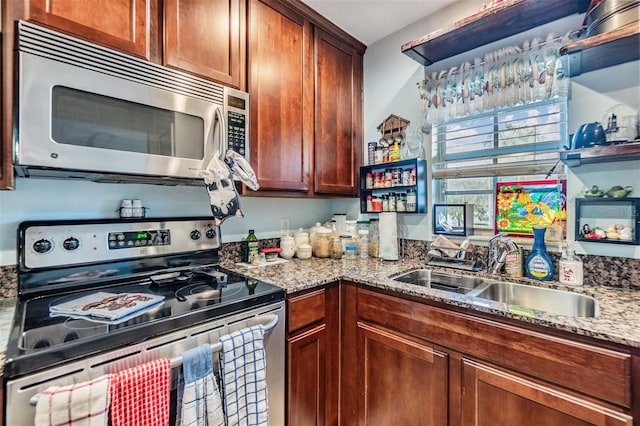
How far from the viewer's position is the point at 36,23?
0.99m

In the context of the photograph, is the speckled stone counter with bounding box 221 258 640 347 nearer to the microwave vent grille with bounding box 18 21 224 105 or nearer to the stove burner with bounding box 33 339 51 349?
the stove burner with bounding box 33 339 51 349

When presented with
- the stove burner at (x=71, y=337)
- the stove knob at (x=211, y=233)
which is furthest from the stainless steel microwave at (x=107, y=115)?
the stove burner at (x=71, y=337)

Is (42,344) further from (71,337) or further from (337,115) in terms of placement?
(337,115)

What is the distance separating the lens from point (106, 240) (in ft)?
4.35

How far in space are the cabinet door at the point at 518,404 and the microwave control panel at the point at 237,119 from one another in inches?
52.9

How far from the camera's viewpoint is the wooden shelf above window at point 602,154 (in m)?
1.13

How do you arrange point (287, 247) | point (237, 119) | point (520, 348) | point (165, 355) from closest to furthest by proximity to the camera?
1. point (165, 355)
2. point (520, 348)
3. point (237, 119)
4. point (287, 247)

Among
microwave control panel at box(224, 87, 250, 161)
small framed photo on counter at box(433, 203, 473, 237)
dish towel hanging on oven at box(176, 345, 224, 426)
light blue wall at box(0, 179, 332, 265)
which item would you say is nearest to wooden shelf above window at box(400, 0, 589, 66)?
small framed photo on counter at box(433, 203, 473, 237)

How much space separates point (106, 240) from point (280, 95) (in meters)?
1.13

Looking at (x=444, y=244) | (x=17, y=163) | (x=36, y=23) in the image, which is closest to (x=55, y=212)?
(x=17, y=163)

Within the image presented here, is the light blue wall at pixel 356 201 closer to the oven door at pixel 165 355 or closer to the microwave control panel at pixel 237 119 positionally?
the microwave control panel at pixel 237 119

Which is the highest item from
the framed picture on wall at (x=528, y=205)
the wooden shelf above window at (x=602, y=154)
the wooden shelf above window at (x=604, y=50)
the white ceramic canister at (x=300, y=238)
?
the wooden shelf above window at (x=604, y=50)

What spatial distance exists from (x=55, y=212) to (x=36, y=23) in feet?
2.32

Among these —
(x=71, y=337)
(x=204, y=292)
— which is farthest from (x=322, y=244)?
(x=71, y=337)
